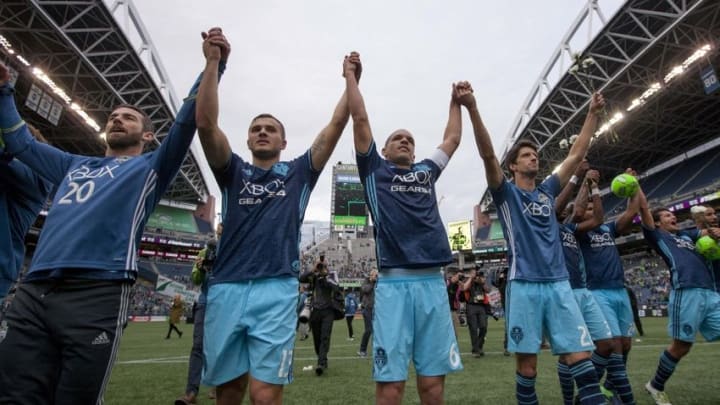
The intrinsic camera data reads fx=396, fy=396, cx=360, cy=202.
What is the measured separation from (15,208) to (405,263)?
2.75m

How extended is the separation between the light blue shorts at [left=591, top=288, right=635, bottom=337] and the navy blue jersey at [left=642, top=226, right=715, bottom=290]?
29.8 inches

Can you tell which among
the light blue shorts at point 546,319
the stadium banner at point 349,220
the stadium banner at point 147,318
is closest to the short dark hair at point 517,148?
the light blue shorts at point 546,319

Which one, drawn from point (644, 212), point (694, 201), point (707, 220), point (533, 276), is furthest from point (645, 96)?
point (533, 276)

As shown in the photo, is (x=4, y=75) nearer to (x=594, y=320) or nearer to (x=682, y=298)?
(x=594, y=320)

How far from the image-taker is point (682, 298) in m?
4.97

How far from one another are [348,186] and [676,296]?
48572 mm

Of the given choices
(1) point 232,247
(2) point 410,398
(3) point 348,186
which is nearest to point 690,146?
(3) point 348,186

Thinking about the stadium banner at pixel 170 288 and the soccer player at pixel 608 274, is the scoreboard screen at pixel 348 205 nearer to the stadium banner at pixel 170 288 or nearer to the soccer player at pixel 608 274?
the stadium banner at pixel 170 288

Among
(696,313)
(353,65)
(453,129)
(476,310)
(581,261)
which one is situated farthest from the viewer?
(476,310)

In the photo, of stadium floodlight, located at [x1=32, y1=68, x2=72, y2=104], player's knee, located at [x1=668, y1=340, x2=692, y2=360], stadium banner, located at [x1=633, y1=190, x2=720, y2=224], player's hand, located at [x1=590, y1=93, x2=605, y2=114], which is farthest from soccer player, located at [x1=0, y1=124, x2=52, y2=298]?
stadium banner, located at [x1=633, y1=190, x2=720, y2=224]

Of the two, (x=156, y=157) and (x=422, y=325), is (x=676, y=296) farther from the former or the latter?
(x=156, y=157)

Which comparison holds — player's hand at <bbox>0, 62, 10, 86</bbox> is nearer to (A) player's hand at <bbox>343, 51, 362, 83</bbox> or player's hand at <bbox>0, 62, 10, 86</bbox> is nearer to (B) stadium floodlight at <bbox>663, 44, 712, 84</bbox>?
(A) player's hand at <bbox>343, 51, 362, 83</bbox>

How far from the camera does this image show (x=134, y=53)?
21.9 metres

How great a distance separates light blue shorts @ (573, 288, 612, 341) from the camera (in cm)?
394
